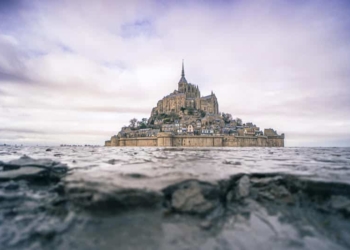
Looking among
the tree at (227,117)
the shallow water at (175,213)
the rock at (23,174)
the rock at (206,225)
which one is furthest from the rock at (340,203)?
the tree at (227,117)

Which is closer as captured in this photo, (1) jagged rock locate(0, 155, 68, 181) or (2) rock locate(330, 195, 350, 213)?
(2) rock locate(330, 195, 350, 213)

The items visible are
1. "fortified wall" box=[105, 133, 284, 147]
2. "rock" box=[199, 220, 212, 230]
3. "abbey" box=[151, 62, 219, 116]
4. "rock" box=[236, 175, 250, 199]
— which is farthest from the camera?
"abbey" box=[151, 62, 219, 116]

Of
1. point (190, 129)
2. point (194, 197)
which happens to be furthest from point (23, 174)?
point (190, 129)

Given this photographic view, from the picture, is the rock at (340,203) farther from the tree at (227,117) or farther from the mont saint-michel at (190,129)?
the tree at (227,117)

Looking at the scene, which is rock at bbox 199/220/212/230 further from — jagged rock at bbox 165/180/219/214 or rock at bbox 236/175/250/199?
rock at bbox 236/175/250/199

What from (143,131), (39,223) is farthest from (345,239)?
(143,131)

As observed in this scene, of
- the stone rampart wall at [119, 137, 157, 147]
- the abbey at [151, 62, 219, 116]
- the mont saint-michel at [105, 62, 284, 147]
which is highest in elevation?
the abbey at [151, 62, 219, 116]

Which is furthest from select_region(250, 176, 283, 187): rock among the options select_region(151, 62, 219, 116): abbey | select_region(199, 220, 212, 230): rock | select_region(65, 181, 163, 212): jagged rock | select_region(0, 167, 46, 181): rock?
select_region(151, 62, 219, 116): abbey

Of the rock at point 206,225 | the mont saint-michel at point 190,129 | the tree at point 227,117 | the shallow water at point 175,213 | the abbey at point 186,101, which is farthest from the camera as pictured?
the tree at point 227,117

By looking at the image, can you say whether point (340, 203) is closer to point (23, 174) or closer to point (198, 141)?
point (23, 174)
